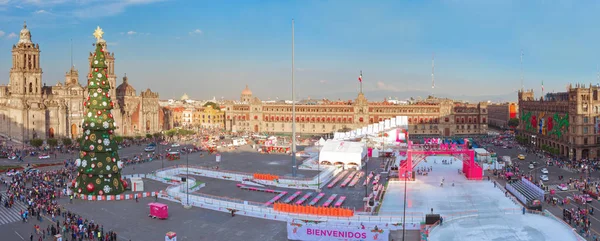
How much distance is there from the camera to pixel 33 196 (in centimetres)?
4319

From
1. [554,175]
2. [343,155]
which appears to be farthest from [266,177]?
[554,175]

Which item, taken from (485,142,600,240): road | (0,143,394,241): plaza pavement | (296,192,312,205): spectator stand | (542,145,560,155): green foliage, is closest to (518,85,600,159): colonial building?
(542,145,560,155): green foliage

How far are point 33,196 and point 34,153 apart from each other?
1449 inches

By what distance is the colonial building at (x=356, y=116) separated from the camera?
120m

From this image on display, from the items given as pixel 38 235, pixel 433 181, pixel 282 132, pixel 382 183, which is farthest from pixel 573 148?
pixel 282 132

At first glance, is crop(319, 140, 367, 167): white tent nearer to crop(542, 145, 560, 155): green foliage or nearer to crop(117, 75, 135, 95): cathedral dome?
crop(542, 145, 560, 155): green foliage

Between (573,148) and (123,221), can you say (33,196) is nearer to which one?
(123,221)

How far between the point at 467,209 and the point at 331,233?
15.0 metres

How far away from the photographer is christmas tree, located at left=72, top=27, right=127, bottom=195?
42.9 metres

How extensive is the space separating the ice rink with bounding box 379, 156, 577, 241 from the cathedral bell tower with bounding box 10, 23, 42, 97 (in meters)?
80.7

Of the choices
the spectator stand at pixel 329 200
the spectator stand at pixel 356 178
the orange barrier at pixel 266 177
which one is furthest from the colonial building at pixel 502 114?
the spectator stand at pixel 329 200

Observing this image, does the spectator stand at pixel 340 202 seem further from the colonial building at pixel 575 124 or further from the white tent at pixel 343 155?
the colonial building at pixel 575 124

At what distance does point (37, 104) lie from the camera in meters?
90.8

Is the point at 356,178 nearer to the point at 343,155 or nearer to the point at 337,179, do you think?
the point at 337,179
